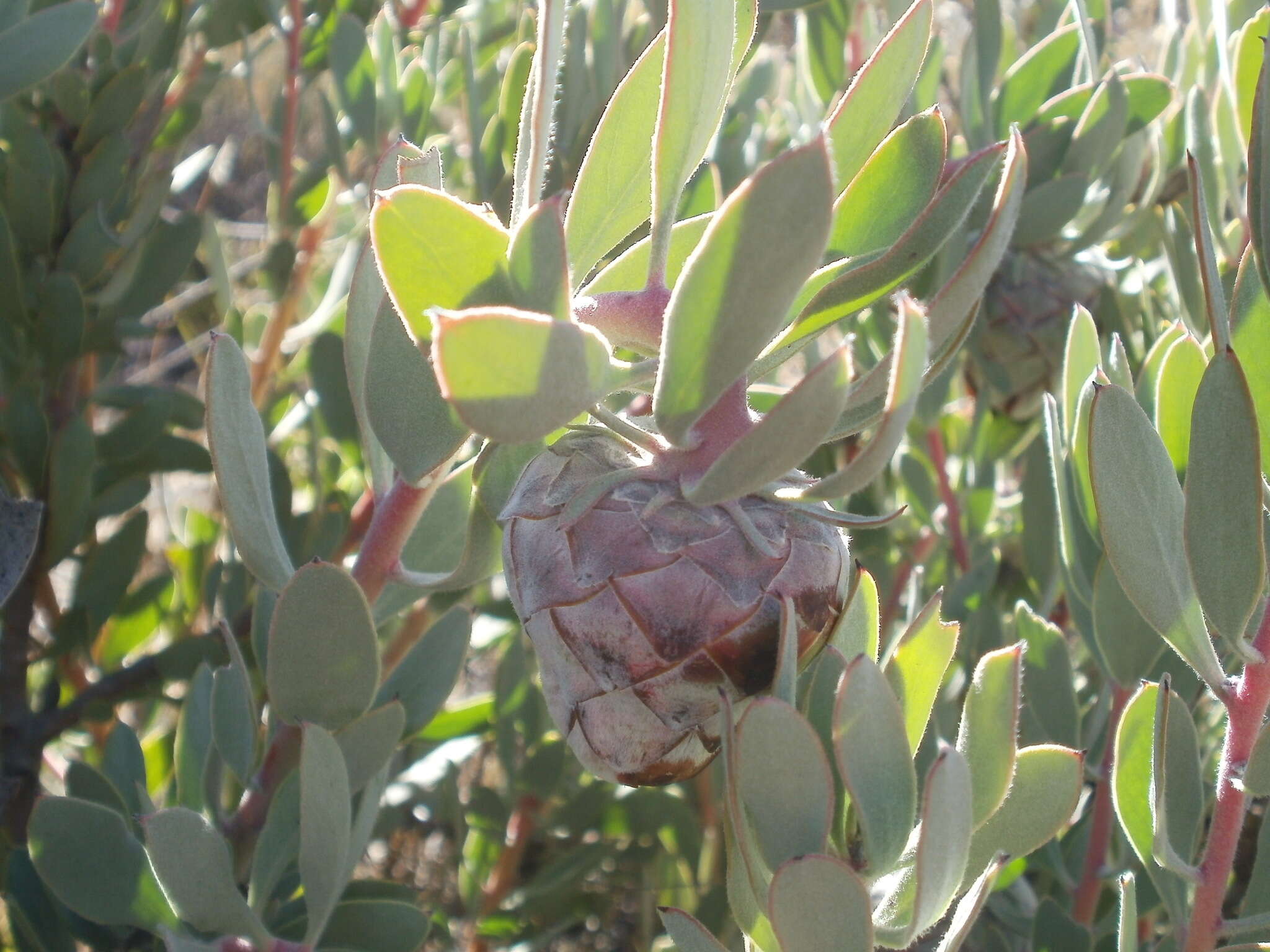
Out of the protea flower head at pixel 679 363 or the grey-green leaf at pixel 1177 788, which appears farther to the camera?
the grey-green leaf at pixel 1177 788

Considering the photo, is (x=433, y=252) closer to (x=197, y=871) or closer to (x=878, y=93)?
(x=878, y=93)

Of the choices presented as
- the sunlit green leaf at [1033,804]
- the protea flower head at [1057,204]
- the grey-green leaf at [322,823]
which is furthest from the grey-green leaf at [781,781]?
the protea flower head at [1057,204]

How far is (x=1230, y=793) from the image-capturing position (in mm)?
617

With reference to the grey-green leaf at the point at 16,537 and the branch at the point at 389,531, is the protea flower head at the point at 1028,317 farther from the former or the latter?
the grey-green leaf at the point at 16,537

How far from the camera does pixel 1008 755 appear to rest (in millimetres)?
531

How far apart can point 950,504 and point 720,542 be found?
0.85 meters

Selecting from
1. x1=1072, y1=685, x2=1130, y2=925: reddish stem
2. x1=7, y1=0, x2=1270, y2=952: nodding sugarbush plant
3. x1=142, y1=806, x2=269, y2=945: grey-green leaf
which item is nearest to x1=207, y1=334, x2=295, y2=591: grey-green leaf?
x1=7, y1=0, x2=1270, y2=952: nodding sugarbush plant

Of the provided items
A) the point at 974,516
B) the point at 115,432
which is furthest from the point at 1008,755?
the point at 115,432

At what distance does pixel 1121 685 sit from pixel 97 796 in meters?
0.75

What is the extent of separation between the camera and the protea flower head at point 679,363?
42 cm

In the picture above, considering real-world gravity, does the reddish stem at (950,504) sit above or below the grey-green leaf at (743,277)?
below

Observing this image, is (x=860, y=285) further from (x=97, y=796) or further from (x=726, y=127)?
(x=726, y=127)

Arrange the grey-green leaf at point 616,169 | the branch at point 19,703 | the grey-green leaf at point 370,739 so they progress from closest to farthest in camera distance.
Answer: the grey-green leaf at point 616,169
the grey-green leaf at point 370,739
the branch at point 19,703

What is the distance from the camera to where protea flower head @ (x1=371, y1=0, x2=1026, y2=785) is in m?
0.42
